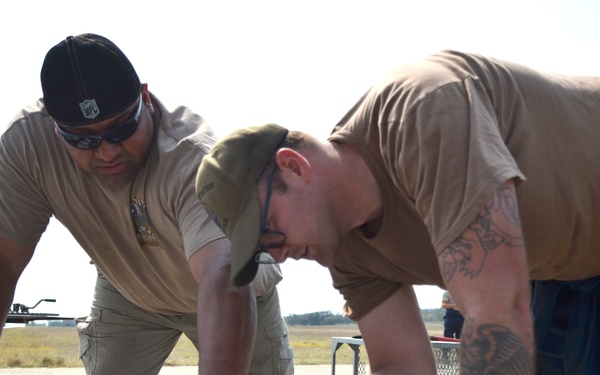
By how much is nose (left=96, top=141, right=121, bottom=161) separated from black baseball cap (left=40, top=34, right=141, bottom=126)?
0.13 m

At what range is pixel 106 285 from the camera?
5.01 meters

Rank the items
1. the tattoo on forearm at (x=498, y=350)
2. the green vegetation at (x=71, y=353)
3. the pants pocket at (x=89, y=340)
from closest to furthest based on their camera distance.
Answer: the tattoo on forearm at (x=498, y=350) < the pants pocket at (x=89, y=340) < the green vegetation at (x=71, y=353)

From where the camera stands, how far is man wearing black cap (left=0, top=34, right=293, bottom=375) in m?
3.52

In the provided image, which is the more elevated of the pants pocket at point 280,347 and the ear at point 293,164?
the ear at point 293,164

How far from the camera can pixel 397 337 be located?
3154 mm

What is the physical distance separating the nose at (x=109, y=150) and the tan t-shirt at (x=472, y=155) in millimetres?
1310

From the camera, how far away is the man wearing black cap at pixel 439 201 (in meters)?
2.28

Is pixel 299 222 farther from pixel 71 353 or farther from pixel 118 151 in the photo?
pixel 71 353

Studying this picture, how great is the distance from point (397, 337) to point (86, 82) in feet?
5.39

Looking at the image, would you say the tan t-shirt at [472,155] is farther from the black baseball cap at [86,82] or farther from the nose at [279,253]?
the black baseball cap at [86,82]

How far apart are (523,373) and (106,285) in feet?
10.3

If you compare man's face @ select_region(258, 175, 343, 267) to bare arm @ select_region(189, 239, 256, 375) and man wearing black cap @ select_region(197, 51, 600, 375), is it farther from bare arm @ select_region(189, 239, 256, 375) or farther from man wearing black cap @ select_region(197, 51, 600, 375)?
bare arm @ select_region(189, 239, 256, 375)

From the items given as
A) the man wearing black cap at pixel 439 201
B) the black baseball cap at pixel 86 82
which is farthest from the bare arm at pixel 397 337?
the black baseball cap at pixel 86 82

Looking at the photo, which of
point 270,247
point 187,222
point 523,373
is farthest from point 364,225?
point 187,222
